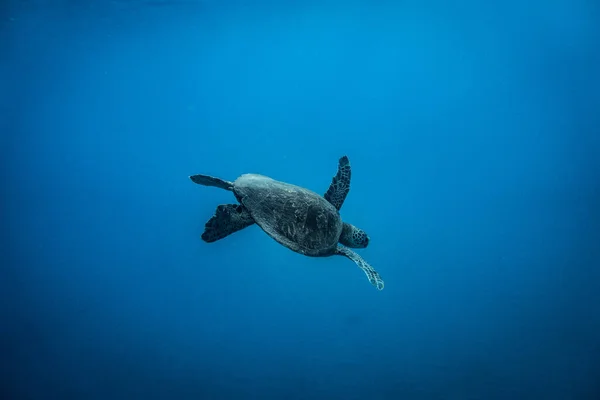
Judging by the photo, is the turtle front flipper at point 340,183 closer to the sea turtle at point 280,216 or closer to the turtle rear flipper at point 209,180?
the sea turtle at point 280,216

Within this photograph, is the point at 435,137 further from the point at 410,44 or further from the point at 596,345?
the point at 596,345

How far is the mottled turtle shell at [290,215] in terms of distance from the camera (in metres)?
3.21

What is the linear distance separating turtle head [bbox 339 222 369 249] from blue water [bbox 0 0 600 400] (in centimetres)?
371

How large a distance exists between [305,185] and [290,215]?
5372 millimetres

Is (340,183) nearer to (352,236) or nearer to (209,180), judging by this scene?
(352,236)

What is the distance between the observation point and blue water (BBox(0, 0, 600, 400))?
7016 mm

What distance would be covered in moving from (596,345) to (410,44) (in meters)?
9.23

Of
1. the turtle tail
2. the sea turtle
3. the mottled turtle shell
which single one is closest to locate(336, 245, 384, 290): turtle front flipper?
the sea turtle

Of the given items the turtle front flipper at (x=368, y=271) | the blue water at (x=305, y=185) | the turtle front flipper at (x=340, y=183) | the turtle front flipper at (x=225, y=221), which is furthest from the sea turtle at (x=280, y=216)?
the blue water at (x=305, y=185)

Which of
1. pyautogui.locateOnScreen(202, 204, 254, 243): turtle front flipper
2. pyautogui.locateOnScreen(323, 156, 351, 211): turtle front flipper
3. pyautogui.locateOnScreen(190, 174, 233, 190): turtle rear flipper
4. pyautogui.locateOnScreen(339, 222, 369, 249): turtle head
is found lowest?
pyautogui.locateOnScreen(202, 204, 254, 243): turtle front flipper

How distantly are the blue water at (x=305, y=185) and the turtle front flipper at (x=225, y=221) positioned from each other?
4107mm

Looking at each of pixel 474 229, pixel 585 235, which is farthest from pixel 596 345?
pixel 474 229

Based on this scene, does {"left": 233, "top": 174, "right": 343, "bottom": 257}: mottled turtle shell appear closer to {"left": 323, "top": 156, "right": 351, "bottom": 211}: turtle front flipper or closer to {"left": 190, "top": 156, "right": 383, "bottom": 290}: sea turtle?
{"left": 190, "top": 156, "right": 383, "bottom": 290}: sea turtle

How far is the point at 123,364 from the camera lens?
283 inches
